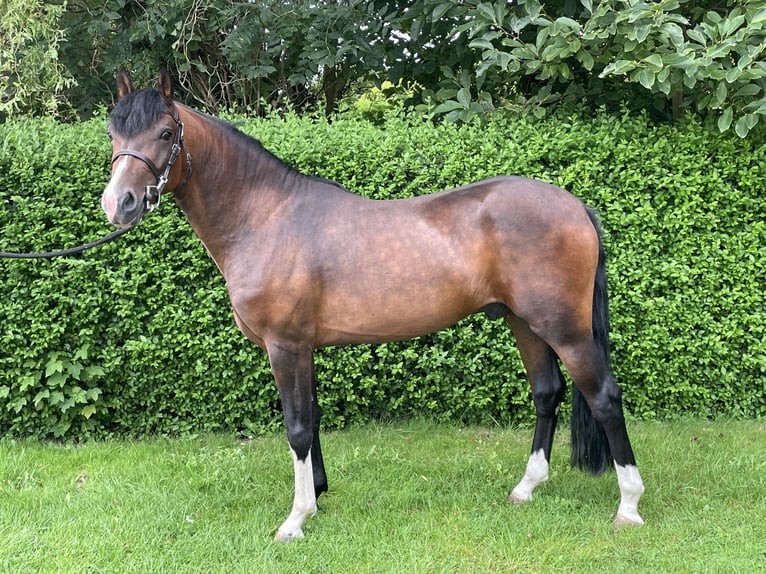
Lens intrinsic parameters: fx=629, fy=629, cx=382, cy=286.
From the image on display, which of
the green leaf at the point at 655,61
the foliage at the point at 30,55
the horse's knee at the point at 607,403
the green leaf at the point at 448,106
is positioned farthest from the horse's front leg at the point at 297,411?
the foliage at the point at 30,55

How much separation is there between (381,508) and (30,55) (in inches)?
188

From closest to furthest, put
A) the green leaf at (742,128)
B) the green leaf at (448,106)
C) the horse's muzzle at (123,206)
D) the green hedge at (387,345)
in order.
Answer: the horse's muzzle at (123,206) → the green leaf at (742,128) → the green hedge at (387,345) → the green leaf at (448,106)

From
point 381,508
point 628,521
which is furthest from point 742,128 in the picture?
point 381,508

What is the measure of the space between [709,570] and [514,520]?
0.92 metres

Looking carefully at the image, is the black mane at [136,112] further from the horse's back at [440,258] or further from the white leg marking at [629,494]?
the white leg marking at [629,494]

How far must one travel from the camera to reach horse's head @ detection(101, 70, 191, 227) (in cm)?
261

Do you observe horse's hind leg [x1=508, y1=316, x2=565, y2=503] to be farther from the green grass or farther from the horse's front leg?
the horse's front leg

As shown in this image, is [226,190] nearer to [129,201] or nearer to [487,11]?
[129,201]

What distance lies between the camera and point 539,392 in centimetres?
353

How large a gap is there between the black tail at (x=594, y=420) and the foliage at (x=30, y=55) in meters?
4.78

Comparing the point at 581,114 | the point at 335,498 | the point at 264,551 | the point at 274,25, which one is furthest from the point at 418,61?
the point at 264,551

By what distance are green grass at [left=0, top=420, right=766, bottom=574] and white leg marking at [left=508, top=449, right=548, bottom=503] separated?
0.09m

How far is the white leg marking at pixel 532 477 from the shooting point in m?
3.57

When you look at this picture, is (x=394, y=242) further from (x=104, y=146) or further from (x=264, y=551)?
(x=104, y=146)
